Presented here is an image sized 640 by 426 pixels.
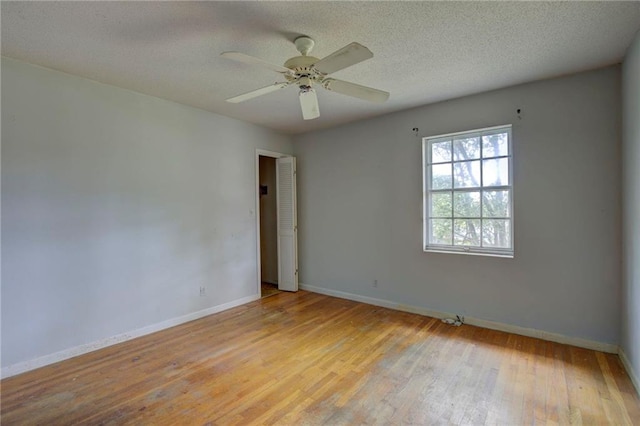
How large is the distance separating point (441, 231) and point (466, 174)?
0.74m

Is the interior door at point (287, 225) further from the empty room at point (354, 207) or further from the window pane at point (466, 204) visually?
the window pane at point (466, 204)

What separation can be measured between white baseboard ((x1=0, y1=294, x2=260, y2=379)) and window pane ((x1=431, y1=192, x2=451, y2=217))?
297cm

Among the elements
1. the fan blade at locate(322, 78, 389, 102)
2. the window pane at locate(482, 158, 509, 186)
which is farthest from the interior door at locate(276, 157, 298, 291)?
the window pane at locate(482, 158, 509, 186)

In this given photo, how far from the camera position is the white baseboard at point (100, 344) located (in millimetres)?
2494

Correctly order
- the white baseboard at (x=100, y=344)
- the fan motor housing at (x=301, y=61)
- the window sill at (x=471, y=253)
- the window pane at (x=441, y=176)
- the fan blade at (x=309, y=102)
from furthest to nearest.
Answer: the window pane at (x=441, y=176) < the window sill at (x=471, y=253) < the white baseboard at (x=100, y=344) < the fan blade at (x=309, y=102) < the fan motor housing at (x=301, y=61)

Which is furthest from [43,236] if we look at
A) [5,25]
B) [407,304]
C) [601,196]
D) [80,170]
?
[601,196]

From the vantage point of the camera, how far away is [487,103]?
130 inches

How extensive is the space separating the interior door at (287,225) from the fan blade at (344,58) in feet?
9.82

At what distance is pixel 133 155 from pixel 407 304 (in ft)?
12.1

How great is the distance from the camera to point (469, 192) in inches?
138

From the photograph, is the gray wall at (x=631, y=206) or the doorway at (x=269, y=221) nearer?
the gray wall at (x=631, y=206)

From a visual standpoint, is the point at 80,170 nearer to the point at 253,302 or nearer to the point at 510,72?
the point at 253,302

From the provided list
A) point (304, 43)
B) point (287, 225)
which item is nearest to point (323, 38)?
point (304, 43)

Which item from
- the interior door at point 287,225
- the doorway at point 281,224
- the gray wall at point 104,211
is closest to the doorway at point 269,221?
the doorway at point 281,224
